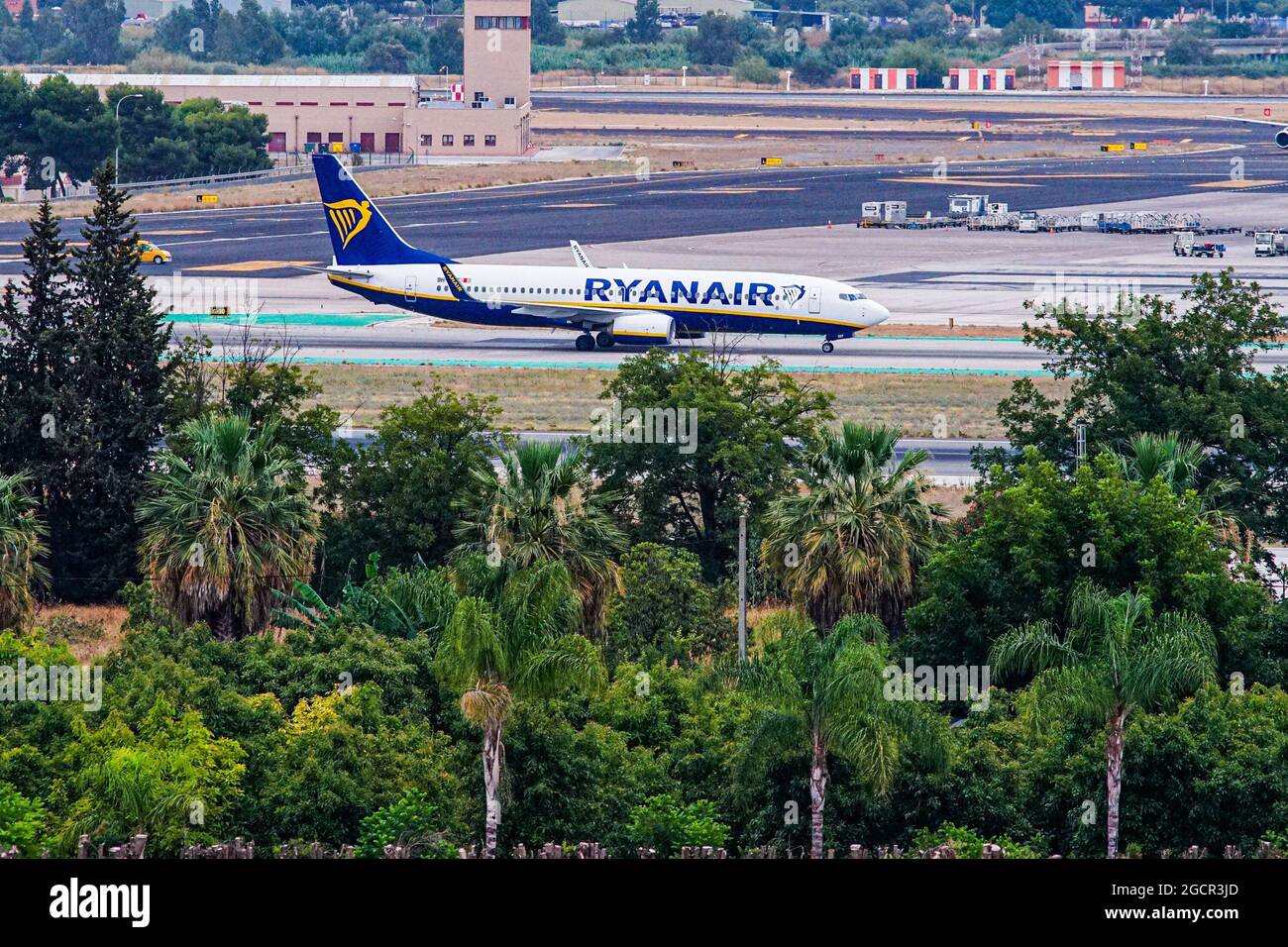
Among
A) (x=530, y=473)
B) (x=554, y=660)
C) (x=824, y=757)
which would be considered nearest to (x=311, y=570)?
(x=530, y=473)

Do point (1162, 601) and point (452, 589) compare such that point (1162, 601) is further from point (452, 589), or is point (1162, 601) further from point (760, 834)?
point (452, 589)

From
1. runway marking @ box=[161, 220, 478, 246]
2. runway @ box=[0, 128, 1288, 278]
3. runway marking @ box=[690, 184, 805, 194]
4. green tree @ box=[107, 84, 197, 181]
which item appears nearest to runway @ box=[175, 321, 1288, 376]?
runway @ box=[0, 128, 1288, 278]

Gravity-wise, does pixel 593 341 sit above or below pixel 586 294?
below

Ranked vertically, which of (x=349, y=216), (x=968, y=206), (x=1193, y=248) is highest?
(x=968, y=206)

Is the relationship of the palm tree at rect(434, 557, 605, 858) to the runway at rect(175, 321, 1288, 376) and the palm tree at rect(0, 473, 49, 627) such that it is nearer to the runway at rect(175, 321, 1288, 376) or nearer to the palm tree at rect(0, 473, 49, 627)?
the palm tree at rect(0, 473, 49, 627)

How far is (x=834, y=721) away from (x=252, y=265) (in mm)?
93841

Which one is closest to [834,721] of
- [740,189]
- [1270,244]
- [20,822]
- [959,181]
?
[20,822]

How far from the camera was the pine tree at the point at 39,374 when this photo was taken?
50.9m

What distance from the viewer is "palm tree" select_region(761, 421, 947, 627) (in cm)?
4006

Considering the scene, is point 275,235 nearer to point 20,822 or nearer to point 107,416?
point 107,416

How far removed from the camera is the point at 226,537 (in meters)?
39.7

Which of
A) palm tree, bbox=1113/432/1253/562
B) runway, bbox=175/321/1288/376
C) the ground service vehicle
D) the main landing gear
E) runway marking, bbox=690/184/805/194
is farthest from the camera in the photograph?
runway marking, bbox=690/184/805/194

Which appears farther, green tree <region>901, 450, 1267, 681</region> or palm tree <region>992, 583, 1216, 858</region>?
green tree <region>901, 450, 1267, 681</region>

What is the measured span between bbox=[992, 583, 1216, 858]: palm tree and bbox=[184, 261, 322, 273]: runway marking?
87124 mm
